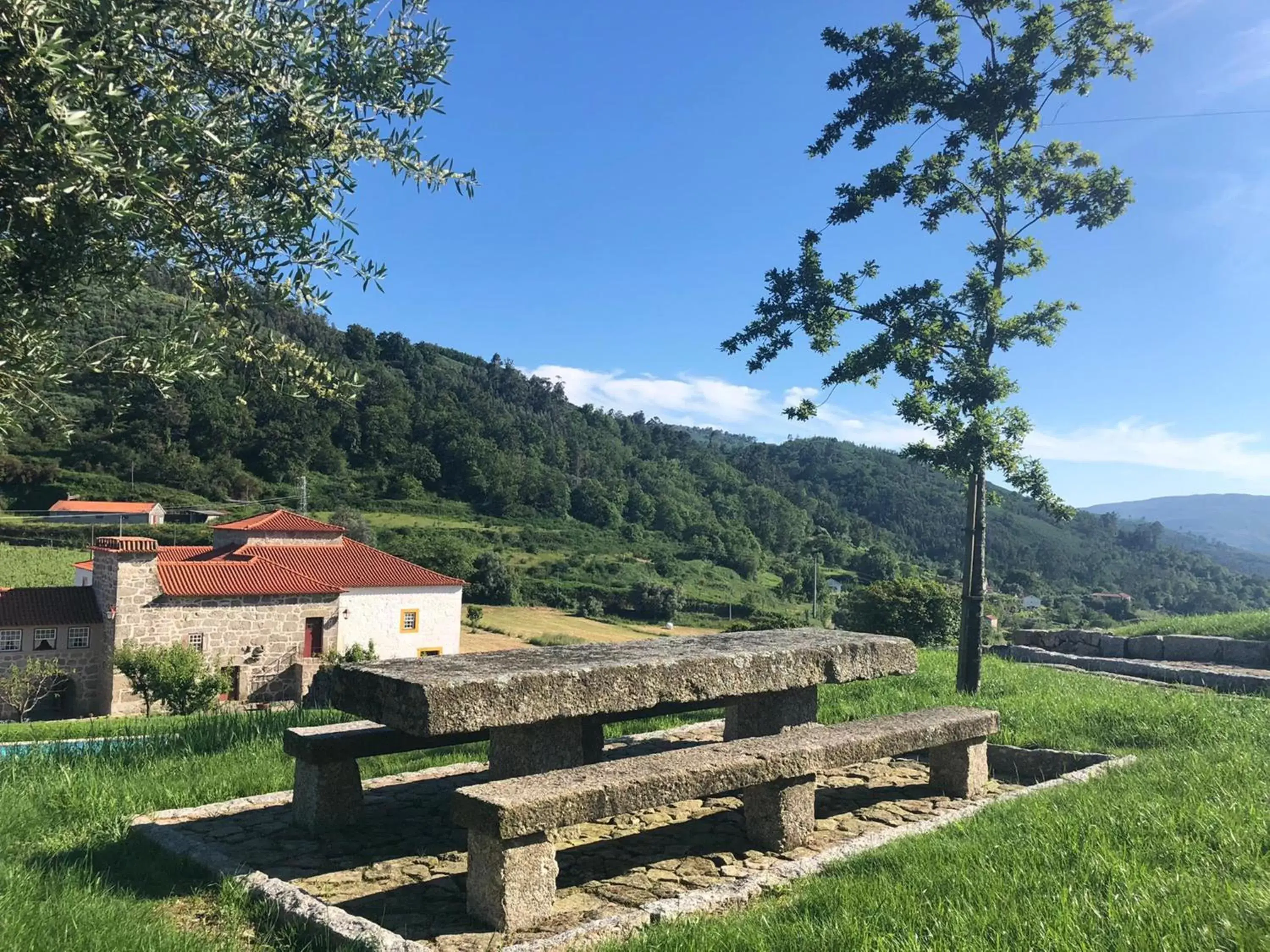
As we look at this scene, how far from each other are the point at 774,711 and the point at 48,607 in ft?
97.4

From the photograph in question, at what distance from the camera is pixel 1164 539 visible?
478ft

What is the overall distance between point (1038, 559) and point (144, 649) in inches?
3683

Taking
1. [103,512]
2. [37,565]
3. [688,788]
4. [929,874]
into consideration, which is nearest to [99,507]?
[103,512]

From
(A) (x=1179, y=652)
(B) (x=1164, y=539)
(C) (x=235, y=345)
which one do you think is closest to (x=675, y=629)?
(A) (x=1179, y=652)

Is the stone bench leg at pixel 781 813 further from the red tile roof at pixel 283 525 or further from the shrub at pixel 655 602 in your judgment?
the shrub at pixel 655 602

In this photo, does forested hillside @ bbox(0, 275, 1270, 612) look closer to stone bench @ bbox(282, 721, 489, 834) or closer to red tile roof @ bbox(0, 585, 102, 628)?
red tile roof @ bbox(0, 585, 102, 628)

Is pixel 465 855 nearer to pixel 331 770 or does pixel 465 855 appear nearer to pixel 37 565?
pixel 331 770

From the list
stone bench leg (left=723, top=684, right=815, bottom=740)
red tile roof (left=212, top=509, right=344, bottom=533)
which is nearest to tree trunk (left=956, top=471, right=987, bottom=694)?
stone bench leg (left=723, top=684, right=815, bottom=740)

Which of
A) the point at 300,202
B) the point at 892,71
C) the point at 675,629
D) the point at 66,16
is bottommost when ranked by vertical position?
the point at 675,629

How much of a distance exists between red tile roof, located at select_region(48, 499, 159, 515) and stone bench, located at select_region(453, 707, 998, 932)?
61.9 metres

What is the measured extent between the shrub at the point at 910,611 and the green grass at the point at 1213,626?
526 centimetres

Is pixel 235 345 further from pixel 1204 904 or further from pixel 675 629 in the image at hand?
pixel 675 629

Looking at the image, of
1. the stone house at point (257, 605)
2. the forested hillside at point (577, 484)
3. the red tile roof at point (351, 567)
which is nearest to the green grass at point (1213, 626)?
the stone house at point (257, 605)

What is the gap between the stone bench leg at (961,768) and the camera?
21.1 feet
